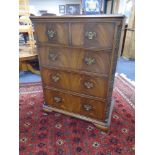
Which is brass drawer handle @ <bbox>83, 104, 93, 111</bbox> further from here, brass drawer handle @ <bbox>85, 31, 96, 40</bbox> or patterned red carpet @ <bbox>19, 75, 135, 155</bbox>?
brass drawer handle @ <bbox>85, 31, 96, 40</bbox>

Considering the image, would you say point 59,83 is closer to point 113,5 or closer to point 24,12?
point 24,12

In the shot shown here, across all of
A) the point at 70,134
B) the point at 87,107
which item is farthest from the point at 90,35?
the point at 70,134

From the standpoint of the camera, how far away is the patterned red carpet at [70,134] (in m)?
1.16

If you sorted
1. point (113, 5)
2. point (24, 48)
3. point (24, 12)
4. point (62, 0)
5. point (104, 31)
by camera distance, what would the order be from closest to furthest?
point (104, 31) < point (24, 12) < point (24, 48) < point (113, 5) < point (62, 0)

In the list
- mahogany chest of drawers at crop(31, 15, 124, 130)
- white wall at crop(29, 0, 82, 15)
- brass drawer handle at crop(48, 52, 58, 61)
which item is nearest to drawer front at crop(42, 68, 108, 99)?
mahogany chest of drawers at crop(31, 15, 124, 130)

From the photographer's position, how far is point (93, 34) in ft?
3.46

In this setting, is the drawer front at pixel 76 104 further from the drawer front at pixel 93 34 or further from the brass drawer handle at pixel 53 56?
the drawer front at pixel 93 34

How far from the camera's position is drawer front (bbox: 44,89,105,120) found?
1.33 meters

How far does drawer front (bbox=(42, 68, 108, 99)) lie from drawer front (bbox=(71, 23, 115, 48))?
0.30 m

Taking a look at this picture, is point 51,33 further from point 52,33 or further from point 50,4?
point 50,4

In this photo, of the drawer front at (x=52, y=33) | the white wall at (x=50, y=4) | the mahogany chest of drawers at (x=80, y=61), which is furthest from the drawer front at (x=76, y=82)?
the white wall at (x=50, y=4)
